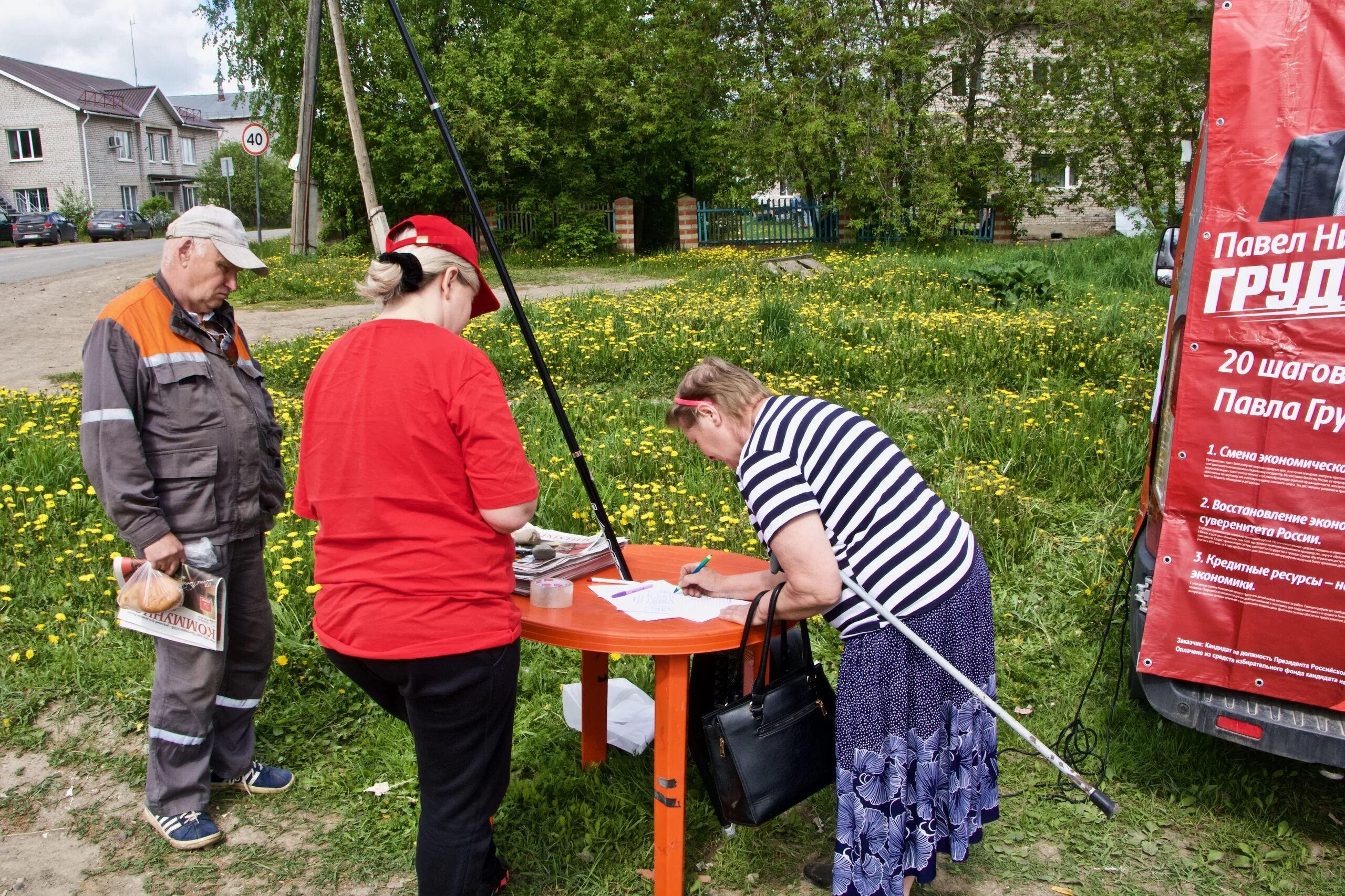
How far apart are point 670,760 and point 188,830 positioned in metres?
1.70

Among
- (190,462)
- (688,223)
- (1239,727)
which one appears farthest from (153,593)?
(688,223)

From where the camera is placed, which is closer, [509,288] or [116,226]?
[509,288]

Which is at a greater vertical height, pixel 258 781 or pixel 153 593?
pixel 153 593

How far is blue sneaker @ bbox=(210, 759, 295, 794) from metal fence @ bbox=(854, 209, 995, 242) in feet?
69.9

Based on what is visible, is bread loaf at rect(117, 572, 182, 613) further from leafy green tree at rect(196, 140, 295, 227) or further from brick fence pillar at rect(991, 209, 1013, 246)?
leafy green tree at rect(196, 140, 295, 227)

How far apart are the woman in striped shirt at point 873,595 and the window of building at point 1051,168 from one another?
2317cm

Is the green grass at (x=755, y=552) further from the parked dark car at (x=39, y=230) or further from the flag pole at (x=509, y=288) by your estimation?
the parked dark car at (x=39, y=230)

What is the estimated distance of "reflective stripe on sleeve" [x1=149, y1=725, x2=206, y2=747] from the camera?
10.9ft

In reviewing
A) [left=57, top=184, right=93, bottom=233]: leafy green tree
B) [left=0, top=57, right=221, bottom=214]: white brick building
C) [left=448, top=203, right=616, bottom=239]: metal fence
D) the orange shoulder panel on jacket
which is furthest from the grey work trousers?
[left=0, top=57, right=221, bottom=214]: white brick building

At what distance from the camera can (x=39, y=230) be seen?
1374 inches

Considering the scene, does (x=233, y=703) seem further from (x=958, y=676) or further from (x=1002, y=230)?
(x=1002, y=230)

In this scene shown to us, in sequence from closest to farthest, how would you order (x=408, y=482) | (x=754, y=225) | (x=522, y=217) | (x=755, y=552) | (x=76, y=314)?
(x=408, y=482) → (x=755, y=552) → (x=76, y=314) → (x=754, y=225) → (x=522, y=217)

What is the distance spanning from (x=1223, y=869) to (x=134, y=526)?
3474mm

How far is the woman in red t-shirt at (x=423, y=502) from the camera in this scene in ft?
7.57
